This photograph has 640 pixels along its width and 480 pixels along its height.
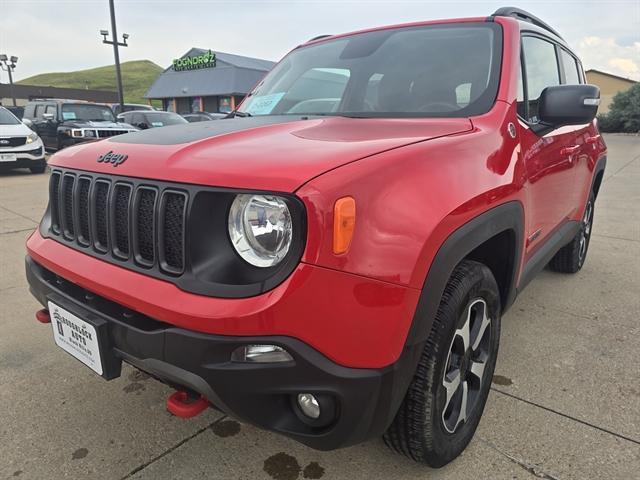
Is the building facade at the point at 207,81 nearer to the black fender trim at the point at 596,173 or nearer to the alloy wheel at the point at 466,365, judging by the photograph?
the black fender trim at the point at 596,173

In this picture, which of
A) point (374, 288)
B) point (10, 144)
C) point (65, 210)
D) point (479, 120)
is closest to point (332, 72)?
point (479, 120)

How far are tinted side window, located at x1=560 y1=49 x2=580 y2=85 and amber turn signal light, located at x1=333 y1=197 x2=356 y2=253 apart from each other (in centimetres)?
282

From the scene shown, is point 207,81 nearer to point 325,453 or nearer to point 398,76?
point 398,76

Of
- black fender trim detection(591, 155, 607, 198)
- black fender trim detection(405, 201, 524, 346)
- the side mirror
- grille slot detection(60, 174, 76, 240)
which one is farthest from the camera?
black fender trim detection(591, 155, 607, 198)

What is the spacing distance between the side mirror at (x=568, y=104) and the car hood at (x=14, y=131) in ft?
34.5

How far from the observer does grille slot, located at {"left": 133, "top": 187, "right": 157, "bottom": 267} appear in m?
1.62

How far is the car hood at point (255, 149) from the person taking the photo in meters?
1.44

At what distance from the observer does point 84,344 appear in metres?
1.79

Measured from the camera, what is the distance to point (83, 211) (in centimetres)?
196

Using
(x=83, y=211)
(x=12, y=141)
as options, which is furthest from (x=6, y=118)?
(x=83, y=211)

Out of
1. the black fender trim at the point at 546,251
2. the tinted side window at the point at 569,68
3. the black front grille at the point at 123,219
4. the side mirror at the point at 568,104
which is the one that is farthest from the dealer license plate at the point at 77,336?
the tinted side window at the point at 569,68

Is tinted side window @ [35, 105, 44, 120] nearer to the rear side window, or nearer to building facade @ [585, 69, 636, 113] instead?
the rear side window

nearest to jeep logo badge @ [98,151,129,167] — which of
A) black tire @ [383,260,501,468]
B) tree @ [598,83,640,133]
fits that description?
black tire @ [383,260,501,468]

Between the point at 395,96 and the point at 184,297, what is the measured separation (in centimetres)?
156
